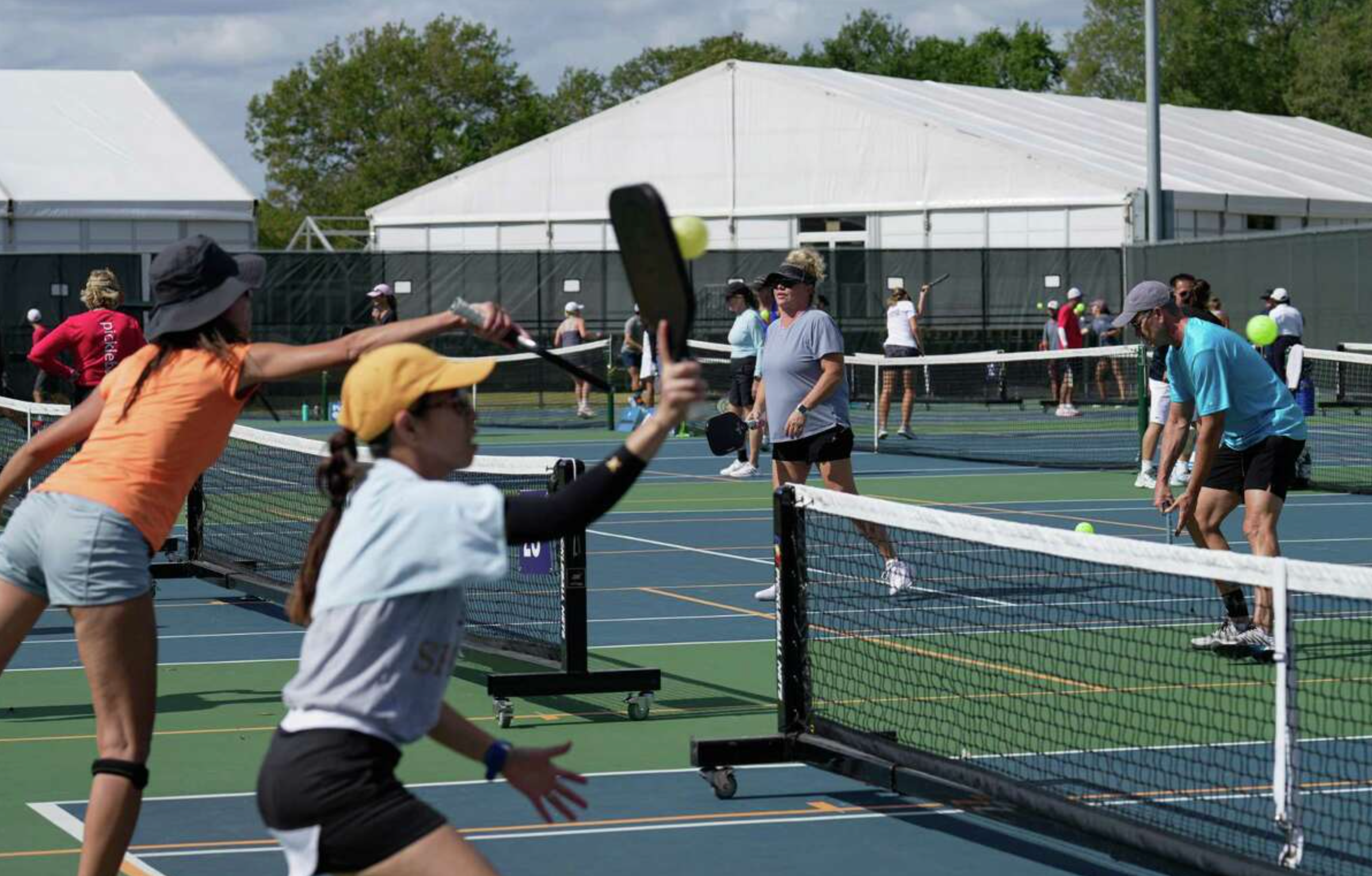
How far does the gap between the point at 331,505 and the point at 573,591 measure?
4.70m

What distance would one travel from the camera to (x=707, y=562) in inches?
582

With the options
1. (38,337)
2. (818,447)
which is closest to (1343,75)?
(38,337)

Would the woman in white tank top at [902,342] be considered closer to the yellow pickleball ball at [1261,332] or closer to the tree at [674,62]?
the yellow pickleball ball at [1261,332]

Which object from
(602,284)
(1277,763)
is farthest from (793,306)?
(602,284)

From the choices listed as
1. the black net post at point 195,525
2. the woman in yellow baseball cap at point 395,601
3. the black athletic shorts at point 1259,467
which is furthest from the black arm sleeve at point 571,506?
the black net post at point 195,525

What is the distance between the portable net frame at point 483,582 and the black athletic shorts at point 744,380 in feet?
15.6

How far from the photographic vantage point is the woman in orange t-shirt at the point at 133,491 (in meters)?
5.21

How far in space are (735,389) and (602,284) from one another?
54.7ft

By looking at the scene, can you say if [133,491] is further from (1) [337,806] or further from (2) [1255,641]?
(2) [1255,641]

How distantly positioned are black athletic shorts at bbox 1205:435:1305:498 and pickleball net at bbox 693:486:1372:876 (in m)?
0.73

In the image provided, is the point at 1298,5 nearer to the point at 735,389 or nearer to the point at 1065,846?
the point at 735,389

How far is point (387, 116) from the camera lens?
86750mm

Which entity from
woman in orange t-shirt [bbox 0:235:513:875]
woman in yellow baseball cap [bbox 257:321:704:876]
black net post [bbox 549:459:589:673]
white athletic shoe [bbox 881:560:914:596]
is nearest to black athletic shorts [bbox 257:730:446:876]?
woman in yellow baseball cap [bbox 257:321:704:876]

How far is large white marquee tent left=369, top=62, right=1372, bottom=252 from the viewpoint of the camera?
131 ft
